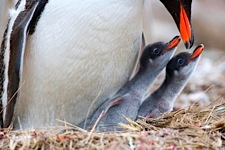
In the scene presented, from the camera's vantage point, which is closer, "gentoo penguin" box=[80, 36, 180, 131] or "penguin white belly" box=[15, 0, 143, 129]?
"penguin white belly" box=[15, 0, 143, 129]

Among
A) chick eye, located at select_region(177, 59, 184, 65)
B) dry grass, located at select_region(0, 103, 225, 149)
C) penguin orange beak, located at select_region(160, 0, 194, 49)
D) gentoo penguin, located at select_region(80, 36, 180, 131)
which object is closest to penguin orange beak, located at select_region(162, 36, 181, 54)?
gentoo penguin, located at select_region(80, 36, 180, 131)

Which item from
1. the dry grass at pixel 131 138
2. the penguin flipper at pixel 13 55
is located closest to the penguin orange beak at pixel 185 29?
the dry grass at pixel 131 138

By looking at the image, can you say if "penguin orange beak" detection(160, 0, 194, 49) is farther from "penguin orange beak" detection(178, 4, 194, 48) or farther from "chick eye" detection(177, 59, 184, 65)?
"chick eye" detection(177, 59, 184, 65)

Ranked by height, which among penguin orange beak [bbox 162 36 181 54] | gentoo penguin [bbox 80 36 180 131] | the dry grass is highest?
penguin orange beak [bbox 162 36 181 54]

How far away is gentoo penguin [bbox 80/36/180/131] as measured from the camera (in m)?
3.67

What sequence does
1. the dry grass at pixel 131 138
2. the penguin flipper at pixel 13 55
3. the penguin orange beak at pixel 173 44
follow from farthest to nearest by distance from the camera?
the penguin orange beak at pixel 173 44 < the penguin flipper at pixel 13 55 < the dry grass at pixel 131 138

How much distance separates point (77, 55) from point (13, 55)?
0.37m

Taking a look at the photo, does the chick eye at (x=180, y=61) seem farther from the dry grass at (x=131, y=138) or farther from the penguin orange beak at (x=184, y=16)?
the dry grass at (x=131, y=138)

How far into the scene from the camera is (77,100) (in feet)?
12.0

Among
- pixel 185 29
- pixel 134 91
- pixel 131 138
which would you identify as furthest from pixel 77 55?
pixel 131 138

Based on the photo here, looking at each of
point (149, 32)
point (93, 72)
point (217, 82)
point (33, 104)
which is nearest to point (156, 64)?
point (93, 72)

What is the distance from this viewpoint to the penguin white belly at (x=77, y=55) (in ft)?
11.4

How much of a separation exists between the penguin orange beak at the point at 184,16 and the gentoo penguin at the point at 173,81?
294mm

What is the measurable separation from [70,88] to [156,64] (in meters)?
0.63
